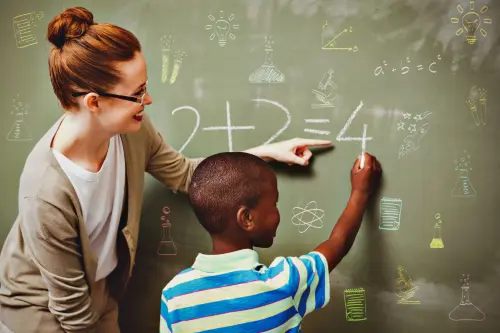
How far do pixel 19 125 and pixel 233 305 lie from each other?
91 cm

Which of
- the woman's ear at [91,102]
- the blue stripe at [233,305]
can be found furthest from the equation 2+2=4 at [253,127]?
the blue stripe at [233,305]

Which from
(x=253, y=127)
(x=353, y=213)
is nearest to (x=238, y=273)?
(x=353, y=213)

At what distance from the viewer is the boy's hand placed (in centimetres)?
148

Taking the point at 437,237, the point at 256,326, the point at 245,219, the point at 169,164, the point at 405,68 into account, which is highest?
the point at 405,68

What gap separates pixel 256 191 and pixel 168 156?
1.52ft

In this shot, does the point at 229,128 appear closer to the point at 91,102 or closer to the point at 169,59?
the point at 169,59

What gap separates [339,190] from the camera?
5.03ft

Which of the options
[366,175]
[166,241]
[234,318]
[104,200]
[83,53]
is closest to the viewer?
[234,318]

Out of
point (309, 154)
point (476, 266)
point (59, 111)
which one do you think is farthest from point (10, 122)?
point (476, 266)

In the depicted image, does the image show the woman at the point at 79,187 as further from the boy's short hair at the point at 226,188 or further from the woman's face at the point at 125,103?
the boy's short hair at the point at 226,188

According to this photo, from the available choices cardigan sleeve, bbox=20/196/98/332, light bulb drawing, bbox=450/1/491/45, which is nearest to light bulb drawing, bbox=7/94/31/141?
cardigan sleeve, bbox=20/196/98/332

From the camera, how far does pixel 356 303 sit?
5.08ft

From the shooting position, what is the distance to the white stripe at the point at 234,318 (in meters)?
Result: 1.10

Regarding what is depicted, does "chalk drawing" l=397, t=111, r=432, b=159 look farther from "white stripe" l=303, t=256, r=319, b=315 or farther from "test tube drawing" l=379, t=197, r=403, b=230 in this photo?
"white stripe" l=303, t=256, r=319, b=315
